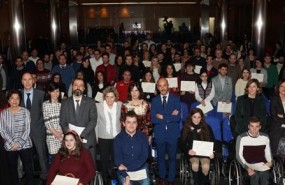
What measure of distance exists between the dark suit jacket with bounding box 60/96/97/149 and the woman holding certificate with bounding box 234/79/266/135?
252cm

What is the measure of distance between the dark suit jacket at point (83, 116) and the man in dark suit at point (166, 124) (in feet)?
3.55

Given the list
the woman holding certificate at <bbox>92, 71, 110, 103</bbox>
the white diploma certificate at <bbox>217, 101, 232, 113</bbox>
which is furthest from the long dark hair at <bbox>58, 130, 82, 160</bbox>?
the white diploma certificate at <bbox>217, 101, 232, 113</bbox>

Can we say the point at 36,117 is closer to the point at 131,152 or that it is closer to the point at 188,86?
the point at 131,152

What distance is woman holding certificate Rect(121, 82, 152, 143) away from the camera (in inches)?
262

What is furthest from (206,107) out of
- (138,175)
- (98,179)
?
(98,179)

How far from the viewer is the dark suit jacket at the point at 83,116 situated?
20.8 ft

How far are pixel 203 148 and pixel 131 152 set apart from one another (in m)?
1.26

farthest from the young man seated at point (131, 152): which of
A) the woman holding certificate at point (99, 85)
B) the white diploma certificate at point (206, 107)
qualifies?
the woman holding certificate at point (99, 85)

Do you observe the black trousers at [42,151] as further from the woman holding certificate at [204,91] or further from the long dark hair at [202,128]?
the woman holding certificate at [204,91]

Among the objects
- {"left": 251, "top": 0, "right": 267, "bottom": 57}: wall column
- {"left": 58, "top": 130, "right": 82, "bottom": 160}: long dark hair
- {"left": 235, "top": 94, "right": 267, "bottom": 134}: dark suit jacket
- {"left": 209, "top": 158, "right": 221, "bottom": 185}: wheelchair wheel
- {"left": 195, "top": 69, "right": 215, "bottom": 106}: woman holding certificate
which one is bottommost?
{"left": 209, "top": 158, "right": 221, "bottom": 185}: wheelchair wheel

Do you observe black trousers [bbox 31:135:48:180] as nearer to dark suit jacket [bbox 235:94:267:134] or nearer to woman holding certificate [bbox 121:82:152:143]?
woman holding certificate [bbox 121:82:152:143]

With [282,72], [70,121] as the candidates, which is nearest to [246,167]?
[70,121]

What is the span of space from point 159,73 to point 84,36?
59.2 feet

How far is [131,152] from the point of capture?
593 cm
